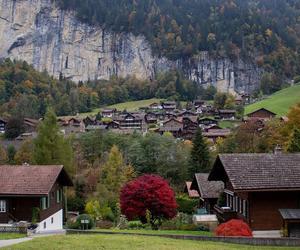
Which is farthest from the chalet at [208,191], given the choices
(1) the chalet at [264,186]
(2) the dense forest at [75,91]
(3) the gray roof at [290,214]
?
(2) the dense forest at [75,91]

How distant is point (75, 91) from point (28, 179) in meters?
119

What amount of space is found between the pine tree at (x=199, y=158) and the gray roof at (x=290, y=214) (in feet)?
93.0

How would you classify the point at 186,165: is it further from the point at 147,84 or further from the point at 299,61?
the point at 299,61

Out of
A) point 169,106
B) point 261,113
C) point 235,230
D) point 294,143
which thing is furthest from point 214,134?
point 235,230

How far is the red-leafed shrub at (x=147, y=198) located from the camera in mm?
31234

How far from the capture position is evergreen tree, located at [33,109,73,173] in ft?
147

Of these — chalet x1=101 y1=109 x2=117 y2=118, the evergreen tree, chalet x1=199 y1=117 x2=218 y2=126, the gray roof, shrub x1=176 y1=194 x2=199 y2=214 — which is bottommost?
shrub x1=176 y1=194 x2=199 y2=214

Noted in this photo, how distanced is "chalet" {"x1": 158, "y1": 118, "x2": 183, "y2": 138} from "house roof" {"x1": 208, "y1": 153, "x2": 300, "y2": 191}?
69.1 m

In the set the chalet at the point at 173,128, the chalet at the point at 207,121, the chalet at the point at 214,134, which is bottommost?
the chalet at the point at 214,134

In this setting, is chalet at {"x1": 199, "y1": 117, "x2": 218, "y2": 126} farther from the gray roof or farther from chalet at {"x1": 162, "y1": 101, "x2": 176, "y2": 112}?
the gray roof

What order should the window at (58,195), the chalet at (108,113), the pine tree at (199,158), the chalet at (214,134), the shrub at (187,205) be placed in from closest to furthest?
1. the window at (58,195)
2. the shrub at (187,205)
3. the pine tree at (199,158)
4. the chalet at (214,134)
5. the chalet at (108,113)

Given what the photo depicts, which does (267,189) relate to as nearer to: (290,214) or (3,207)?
(290,214)

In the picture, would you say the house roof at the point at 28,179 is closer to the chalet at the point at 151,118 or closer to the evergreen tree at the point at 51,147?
the evergreen tree at the point at 51,147

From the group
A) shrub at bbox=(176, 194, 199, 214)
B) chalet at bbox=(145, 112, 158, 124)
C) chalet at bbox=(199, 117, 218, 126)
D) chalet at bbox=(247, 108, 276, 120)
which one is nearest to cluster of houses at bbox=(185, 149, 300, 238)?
shrub at bbox=(176, 194, 199, 214)
